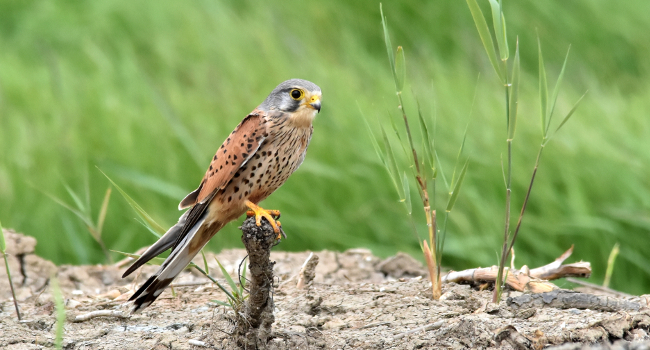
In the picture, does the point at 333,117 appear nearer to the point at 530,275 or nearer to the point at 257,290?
the point at 530,275

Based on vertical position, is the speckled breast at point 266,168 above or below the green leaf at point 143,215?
above

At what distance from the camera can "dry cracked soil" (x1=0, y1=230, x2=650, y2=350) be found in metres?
2.35

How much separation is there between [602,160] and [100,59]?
172 inches

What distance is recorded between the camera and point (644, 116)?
4.91 meters

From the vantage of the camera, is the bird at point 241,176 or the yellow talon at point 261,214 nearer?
the yellow talon at point 261,214

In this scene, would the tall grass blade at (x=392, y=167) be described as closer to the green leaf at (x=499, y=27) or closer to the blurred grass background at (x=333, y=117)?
the green leaf at (x=499, y=27)

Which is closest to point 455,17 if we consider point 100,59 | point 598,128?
point 598,128

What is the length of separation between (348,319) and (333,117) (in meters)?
2.50

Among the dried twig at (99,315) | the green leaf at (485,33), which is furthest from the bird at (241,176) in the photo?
the green leaf at (485,33)

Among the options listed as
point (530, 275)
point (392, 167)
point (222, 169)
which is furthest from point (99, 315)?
point (530, 275)

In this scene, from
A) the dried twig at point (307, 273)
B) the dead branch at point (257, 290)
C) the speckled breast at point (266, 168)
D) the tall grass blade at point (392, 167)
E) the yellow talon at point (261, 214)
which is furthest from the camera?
the dried twig at point (307, 273)

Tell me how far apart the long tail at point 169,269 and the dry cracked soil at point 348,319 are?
0.49 ft

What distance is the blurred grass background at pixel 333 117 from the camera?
4.44 metres

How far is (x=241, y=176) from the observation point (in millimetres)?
2768
